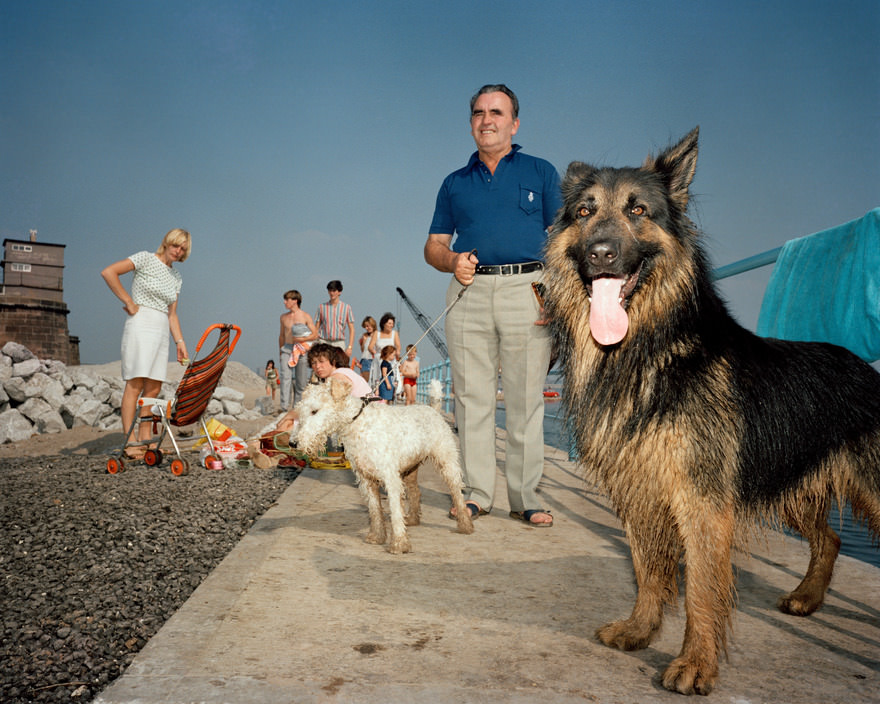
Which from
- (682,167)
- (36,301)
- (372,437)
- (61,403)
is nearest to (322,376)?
(372,437)

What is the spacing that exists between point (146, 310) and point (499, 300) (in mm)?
4334

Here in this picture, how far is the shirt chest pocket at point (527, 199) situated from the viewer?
4.35 m

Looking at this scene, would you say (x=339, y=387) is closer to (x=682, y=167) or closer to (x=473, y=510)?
(x=473, y=510)

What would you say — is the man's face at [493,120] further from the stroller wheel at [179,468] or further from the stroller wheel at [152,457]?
the stroller wheel at [152,457]

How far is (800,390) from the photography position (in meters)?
2.38

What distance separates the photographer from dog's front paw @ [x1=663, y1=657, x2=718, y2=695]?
1.99 meters

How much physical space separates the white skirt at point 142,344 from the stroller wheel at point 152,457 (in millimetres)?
817

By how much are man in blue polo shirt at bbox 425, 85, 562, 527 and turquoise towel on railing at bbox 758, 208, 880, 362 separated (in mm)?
1516

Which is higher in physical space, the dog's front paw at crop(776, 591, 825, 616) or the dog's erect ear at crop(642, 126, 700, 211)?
the dog's erect ear at crop(642, 126, 700, 211)

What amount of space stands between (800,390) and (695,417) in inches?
21.6

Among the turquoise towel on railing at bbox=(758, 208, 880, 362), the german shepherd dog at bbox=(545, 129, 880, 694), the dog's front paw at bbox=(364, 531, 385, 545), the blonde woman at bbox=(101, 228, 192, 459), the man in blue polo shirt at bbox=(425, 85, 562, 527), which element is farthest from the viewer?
the blonde woman at bbox=(101, 228, 192, 459)

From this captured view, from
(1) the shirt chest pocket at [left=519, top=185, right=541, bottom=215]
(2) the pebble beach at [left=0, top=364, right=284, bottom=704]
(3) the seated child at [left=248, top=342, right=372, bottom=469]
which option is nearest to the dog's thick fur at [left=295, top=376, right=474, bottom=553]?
(3) the seated child at [left=248, top=342, right=372, bottom=469]

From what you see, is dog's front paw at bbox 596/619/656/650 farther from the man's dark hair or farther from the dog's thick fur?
the man's dark hair

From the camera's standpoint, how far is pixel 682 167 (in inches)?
95.2
